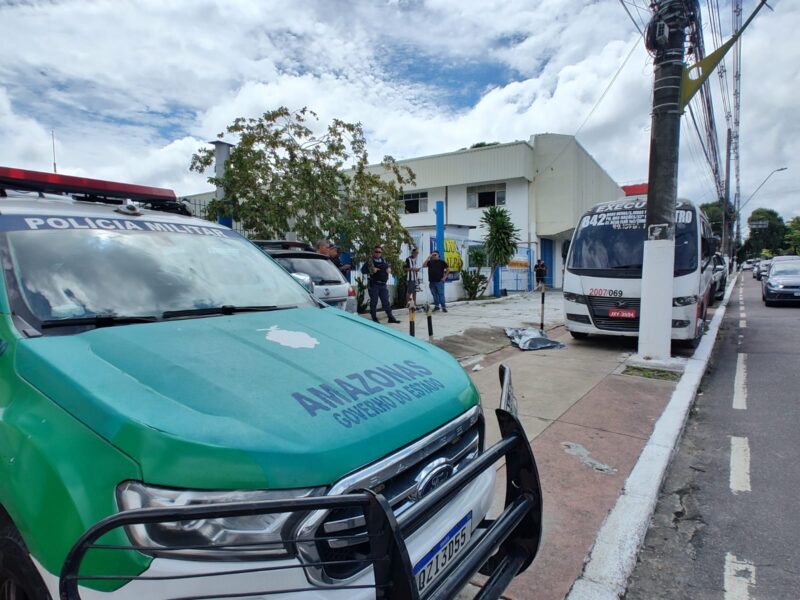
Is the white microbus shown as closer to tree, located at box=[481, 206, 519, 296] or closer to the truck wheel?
the truck wheel

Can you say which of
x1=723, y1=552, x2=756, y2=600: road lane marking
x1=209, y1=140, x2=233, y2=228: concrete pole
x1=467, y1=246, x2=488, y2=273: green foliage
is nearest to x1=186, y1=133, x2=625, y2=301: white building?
x1=467, y1=246, x2=488, y2=273: green foliage

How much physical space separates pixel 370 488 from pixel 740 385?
667 centimetres

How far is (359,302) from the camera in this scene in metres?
12.0

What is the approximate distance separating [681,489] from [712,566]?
0.98 metres

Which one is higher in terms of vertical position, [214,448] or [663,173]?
[663,173]

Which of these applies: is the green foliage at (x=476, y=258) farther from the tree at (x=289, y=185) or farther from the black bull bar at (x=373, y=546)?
the black bull bar at (x=373, y=546)

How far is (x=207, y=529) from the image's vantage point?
1.34 metres

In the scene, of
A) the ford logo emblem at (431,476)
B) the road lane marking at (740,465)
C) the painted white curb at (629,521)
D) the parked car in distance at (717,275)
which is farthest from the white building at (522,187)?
the ford logo emblem at (431,476)

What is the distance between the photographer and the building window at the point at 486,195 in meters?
27.3

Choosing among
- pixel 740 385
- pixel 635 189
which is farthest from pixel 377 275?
pixel 635 189

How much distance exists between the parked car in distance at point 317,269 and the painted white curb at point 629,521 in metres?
4.59

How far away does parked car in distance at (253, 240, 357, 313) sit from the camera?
733 centimetres

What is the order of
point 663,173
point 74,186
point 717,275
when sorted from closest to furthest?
point 74,186 → point 663,173 → point 717,275

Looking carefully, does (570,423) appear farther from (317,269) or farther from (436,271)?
(436,271)
